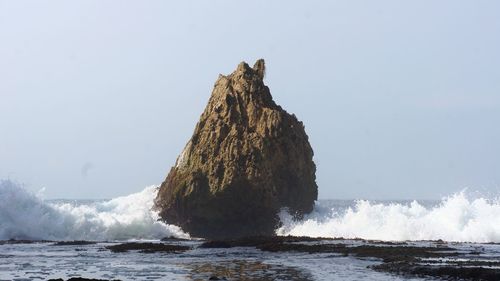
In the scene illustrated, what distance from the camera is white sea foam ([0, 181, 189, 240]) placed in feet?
215

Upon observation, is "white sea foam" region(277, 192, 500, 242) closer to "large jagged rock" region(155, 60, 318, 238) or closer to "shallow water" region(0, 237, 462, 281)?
"large jagged rock" region(155, 60, 318, 238)

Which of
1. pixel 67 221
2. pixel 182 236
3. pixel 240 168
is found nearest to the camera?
pixel 240 168

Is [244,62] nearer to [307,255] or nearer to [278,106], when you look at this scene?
[278,106]

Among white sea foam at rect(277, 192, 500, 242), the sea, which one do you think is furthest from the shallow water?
white sea foam at rect(277, 192, 500, 242)

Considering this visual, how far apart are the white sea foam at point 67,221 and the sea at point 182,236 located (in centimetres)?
9

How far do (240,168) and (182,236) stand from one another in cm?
855

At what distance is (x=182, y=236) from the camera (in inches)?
2645

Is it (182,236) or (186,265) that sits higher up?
(182,236)

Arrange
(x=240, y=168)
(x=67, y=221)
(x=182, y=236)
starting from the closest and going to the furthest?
(x=240, y=168), (x=182, y=236), (x=67, y=221)

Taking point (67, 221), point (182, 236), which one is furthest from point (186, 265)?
point (67, 221)

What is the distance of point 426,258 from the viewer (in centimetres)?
3956

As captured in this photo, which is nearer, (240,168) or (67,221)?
(240,168)

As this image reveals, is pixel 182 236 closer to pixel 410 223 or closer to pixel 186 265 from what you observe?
pixel 410 223

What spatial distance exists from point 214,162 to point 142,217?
1083 cm
